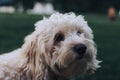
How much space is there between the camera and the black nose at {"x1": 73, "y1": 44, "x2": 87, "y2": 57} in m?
7.50

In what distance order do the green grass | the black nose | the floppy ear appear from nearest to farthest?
the black nose
the floppy ear
the green grass

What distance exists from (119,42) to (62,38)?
11956mm

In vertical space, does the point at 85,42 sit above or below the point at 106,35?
above

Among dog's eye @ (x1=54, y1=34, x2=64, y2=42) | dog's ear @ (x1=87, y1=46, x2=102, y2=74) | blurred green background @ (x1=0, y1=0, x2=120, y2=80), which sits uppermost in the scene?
dog's eye @ (x1=54, y1=34, x2=64, y2=42)

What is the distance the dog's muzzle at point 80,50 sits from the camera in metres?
7.50

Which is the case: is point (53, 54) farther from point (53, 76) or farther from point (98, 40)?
point (98, 40)

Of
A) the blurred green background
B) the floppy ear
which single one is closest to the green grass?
the blurred green background

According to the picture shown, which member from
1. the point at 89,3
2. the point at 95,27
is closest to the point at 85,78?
the point at 95,27

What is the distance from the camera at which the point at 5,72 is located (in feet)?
25.4

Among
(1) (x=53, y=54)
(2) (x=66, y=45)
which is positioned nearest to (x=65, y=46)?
(2) (x=66, y=45)

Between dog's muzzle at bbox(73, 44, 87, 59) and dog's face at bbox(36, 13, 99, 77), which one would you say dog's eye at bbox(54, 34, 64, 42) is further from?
dog's muzzle at bbox(73, 44, 87, 59)

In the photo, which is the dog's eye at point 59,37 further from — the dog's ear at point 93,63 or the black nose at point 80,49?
the dog's ear at point 93,63

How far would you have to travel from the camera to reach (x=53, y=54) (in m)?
7.62

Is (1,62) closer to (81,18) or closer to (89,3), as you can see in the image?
(81,18)
